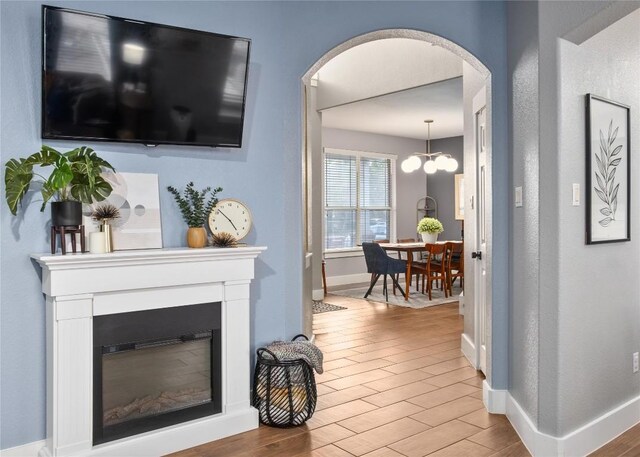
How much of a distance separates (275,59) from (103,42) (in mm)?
1067

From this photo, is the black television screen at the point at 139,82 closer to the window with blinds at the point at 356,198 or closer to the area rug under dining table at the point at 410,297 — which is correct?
the area rug under dining table at the point at 410,297

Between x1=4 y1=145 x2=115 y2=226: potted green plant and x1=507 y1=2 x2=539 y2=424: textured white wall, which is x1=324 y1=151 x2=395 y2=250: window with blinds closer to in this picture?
x1=507 y1=2 x2=539 y2=424: textured white wall

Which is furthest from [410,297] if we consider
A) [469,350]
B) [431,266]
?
[469,350]

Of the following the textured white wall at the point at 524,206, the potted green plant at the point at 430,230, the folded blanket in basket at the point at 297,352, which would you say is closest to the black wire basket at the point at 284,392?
the folded blanket in basket at the point at 297,352

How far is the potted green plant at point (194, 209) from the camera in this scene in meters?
2.94

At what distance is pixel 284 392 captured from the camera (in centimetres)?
307

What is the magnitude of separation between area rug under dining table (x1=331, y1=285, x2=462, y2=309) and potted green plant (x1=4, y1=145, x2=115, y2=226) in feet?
16.5

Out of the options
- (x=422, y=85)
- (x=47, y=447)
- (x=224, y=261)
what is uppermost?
(x=422, y=85)

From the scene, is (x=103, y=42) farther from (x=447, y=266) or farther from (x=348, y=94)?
(x=447, y=266)

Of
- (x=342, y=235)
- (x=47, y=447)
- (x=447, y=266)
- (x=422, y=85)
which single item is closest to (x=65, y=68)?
(x=47, y=447)

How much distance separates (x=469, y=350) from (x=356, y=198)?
17.4ft

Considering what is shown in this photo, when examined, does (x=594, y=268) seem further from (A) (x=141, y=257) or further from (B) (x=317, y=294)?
(B) (x=317, y=294)

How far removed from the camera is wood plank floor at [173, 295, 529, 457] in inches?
110

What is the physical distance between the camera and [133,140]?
9.21 ft
